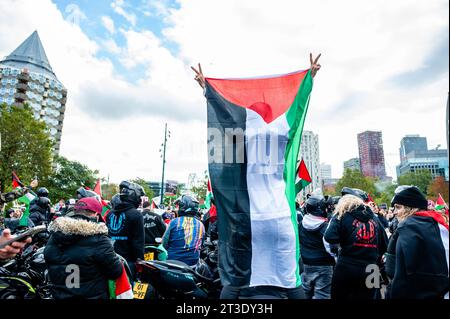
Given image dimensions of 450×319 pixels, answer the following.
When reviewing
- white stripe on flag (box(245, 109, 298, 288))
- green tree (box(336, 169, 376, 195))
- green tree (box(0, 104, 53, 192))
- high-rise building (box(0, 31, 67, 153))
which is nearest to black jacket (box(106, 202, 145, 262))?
white stripe on flag (box(245, 109, 298, 288))

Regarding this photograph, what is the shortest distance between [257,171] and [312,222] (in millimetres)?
2180

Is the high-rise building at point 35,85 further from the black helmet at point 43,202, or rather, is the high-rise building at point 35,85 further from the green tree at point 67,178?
the black helmet at point 43,202

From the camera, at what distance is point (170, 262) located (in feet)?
13.2

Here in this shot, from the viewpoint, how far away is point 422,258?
286 cm

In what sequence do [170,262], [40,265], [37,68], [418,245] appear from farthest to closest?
[37,68], [40,265], [170,262], [418,245]

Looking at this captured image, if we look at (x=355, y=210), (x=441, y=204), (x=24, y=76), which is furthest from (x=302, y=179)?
(x=24, y=76)

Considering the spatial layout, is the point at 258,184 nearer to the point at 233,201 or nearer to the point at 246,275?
the point at 233,201

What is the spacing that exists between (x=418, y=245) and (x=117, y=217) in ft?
11.6

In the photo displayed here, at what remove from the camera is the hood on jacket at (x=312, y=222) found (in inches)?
188

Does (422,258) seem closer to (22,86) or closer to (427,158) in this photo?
(427,158)

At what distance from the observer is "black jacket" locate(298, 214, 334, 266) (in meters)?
4.70

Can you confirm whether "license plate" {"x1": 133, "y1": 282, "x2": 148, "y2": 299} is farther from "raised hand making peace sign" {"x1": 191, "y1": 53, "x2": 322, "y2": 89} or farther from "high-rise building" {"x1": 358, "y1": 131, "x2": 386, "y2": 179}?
"high-rise building" {"x1": 358, "y1": 131, "x2": 386, "y2": 179}

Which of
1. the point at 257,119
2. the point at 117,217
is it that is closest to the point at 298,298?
the point at 257,119

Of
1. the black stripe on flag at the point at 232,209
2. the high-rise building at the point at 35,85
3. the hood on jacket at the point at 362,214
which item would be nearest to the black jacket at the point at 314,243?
the hood on jacket at the point at 362,214
